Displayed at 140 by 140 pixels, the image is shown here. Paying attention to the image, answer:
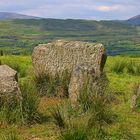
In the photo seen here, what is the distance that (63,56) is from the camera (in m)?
19.3

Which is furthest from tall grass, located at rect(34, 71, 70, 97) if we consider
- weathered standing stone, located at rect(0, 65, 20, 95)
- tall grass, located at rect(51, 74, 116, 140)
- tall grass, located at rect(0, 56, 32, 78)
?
tall grass, located at rect(0, 56, 32, 78)

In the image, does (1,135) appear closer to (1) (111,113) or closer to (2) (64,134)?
(2) (64,134)

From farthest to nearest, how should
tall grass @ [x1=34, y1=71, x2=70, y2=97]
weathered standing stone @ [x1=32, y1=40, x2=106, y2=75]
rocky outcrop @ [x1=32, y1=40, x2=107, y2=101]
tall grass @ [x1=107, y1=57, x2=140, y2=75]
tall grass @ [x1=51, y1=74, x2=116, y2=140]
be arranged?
1. tall grass @ [x1=107, y1=57, x2=140, y2=75]
2. weathered standing stone @ [x1=32, y1=40, x2=106, y2=75]
3. rocky outcrop @ [x1=32, y1=40, x2=107, y2=101]
4. tall grass @ [x1=34, y1=71, x2=70, y2=97]
5. tall grass @ [x1=51, y1=74, x2=116, y2=140]

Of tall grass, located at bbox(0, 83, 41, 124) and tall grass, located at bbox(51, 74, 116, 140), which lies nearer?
tall grass, located at bbox(51, 74, 116, 140)

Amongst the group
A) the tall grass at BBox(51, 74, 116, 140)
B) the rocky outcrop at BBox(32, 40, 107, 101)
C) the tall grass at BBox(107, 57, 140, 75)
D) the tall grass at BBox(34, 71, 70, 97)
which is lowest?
the tall grass at BBox(107, 57, 140, 75)

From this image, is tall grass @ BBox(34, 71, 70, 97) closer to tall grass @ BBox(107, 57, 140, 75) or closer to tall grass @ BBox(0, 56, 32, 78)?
tall grass @ BBox(0, 56, 32, 78)

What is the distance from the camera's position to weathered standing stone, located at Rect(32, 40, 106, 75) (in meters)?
18.7

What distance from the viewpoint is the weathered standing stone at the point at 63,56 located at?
18.7 m

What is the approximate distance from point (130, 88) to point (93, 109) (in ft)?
24.1

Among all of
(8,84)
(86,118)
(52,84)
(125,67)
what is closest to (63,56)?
(52,84)

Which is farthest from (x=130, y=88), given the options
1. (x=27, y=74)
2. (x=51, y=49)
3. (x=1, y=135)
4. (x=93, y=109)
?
(x=1, y=135)

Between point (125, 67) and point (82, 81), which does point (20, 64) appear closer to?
point (125, 67)

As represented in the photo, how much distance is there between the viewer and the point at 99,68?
18.4m

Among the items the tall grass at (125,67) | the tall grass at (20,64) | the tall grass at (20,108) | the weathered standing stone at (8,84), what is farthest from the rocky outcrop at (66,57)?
the tall grass at (125,67)
